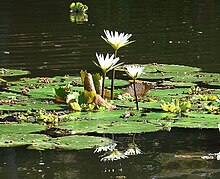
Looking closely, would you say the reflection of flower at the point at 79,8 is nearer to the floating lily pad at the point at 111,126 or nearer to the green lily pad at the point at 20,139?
the floating lily pad at the point at 111,126

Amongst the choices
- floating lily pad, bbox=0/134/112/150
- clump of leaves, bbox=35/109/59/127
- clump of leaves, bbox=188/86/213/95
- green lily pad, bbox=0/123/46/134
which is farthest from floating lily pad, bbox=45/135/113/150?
clump of leaves, bbox=188/86/213/95

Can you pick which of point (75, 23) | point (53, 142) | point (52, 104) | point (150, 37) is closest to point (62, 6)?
point (75, 23)

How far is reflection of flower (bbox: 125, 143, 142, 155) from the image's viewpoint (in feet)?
14.0

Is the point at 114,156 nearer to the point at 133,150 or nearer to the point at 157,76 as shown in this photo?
the point at 133,150

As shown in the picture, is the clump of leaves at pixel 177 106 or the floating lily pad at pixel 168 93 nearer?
the clump of leaves at pixel 177 106

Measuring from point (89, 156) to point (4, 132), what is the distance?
0.65 m

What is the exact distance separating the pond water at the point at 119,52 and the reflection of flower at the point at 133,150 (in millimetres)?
42

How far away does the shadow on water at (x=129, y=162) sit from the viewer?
384 cm

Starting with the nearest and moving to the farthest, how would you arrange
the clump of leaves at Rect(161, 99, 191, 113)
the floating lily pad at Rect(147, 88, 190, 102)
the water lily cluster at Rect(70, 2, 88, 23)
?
1. the clump of leaves at Rect(161, 99, 191, 113)
2. the floating lily pad at Rect(147, 88, 190, 102)
3. the water lily cluster at Rect(70, 2, 88, 23)

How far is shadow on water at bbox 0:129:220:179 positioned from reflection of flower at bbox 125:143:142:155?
0.10 feet

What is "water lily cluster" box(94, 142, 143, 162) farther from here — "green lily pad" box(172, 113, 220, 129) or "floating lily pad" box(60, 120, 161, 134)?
"green lily pad" box(172, 113, 220, 129)

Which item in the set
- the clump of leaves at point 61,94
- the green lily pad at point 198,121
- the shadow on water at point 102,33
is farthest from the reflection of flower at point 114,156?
the shadow on water at point 102,33

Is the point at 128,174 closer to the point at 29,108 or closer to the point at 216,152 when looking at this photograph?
the point at 216,152

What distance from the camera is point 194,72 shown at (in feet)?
22.6
